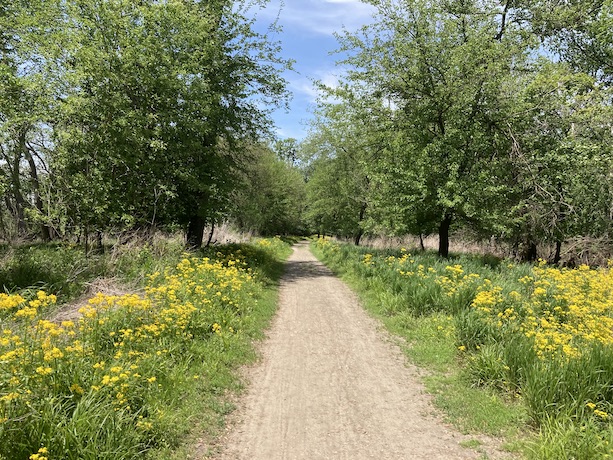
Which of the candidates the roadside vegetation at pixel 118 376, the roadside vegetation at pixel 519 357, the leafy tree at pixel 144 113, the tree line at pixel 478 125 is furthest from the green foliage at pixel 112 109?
the roadside vegetation at pixel 519 357

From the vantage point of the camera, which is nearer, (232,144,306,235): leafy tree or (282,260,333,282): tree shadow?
(282,260,333,282): tree shadow

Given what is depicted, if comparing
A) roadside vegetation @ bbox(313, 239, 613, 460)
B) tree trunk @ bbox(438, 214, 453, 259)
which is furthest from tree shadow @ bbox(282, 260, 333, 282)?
roadside vegetation @ bbox(313, 239, 613, 460)

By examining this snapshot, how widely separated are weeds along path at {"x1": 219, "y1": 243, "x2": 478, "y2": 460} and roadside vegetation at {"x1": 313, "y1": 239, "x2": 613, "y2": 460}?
467 mm

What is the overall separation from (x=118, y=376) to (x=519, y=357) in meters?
4.74

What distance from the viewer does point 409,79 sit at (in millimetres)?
12523

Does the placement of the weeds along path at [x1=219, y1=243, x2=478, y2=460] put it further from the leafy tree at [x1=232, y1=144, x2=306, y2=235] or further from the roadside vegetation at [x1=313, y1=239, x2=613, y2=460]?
the leafy tree at [x1=232, y1=144, x2=306, y2=235]

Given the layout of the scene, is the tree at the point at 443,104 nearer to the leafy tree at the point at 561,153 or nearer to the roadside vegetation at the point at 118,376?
the leafy tree at the point at 561,153

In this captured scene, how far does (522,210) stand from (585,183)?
2.31 meters

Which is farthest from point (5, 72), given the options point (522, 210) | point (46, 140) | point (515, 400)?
point (522, 210)

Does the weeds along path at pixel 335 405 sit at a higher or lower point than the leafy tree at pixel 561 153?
lower

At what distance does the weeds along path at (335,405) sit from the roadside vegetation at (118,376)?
1.34ft

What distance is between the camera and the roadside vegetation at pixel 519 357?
12.4 ft

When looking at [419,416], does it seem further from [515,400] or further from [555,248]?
[555,248]

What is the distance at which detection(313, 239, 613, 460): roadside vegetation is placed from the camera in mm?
3768
